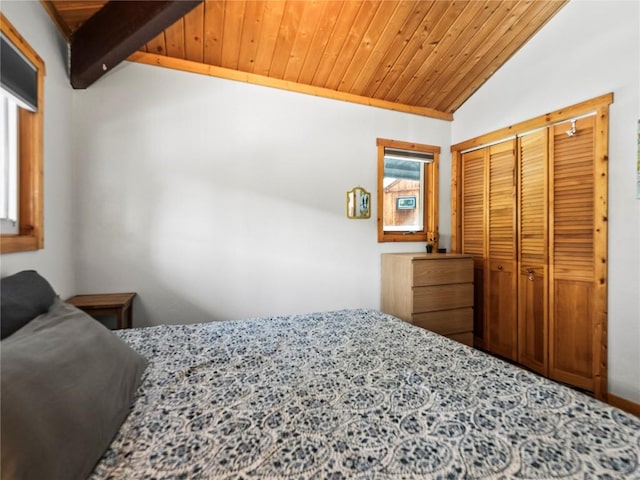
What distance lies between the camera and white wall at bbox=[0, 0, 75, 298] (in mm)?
1550

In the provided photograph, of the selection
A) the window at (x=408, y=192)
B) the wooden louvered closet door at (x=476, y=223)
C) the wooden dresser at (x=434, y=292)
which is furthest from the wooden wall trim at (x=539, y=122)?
the wooden dresser at (x=434, y=292)

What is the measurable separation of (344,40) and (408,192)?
1.58 metres

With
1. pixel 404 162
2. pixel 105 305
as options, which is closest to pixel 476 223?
pixel 404 162

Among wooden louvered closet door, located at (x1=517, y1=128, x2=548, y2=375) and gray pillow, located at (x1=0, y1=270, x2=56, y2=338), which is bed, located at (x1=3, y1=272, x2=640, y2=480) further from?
wooden louvered closet door, located at (x1=517, y1=128, x2=548, y2=375)

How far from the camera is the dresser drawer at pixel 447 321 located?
8.59 ft

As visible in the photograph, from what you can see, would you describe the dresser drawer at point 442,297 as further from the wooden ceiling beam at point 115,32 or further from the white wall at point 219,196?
the wooden ceiling beam at point 115,32

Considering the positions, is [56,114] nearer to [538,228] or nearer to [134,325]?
[134,325]

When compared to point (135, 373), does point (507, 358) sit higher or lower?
lower

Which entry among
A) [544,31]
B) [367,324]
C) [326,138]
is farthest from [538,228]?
[326,138]

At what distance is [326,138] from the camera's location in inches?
108

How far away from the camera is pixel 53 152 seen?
1793mm

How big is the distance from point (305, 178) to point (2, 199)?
74.8 inches

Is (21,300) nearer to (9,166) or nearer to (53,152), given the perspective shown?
(9,166)

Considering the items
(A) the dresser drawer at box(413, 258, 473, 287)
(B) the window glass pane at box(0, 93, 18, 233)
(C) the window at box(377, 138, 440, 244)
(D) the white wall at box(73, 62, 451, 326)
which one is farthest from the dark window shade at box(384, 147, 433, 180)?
(B) the window glass pane at box(0, 93, 18, 233)
